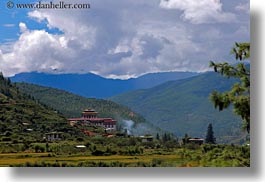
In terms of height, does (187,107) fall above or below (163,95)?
below

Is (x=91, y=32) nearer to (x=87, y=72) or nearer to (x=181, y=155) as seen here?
(x=87, y=72)

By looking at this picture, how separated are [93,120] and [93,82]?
0.35 metres

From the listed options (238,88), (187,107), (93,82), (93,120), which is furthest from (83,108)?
(238,88)

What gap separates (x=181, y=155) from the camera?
841 centimetres

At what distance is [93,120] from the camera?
27.8ft

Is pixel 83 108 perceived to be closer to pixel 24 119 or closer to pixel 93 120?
pixel 93 120

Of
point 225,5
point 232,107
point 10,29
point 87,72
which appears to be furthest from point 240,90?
point 10,29

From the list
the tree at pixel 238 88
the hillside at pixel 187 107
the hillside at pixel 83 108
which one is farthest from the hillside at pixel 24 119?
the tree at pixel 238 88

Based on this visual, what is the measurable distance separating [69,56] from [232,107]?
1.55 meters

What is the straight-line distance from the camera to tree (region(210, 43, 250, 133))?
8.30 metres

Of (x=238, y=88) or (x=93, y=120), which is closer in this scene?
(x=238, y=88)

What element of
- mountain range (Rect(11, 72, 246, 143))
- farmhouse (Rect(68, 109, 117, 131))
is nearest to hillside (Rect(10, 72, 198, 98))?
mountain range (Rect(11, 72, 246, 143))

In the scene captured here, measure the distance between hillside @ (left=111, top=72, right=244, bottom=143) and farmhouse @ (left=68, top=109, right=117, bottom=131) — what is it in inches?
8.3

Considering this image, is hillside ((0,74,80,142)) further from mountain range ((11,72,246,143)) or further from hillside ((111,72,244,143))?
hillside ((111,72,244,143))
